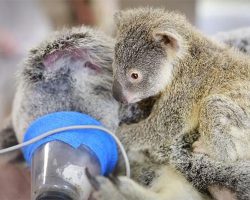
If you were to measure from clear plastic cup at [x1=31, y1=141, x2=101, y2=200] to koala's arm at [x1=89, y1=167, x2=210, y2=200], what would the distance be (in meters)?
0.05

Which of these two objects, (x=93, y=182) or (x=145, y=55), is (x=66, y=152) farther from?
(x=145, y=55)

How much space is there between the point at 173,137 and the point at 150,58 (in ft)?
0.79

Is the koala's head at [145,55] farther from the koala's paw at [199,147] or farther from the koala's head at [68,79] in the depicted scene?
the koala's paw at [199,147]

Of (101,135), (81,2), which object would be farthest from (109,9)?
(101,135)

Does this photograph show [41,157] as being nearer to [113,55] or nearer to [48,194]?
[48,194]

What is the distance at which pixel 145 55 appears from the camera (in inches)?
53.0

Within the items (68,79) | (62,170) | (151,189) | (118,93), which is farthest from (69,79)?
(151,189)

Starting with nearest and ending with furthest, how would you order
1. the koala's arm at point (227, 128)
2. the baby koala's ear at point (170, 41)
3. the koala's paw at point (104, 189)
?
the koala's paw at point (104, 189) < the koala's arm at point (227, 128) < the baby koala's ear at point (170, 41)

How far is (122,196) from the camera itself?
111 cm

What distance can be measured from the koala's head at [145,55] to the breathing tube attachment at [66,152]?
14 centimetres

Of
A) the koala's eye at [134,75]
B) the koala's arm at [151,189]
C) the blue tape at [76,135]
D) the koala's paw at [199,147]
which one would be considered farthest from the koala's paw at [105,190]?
the koala's eye at [134,75]

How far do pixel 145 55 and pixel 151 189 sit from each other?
388 mm

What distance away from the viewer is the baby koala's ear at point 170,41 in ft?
4.30

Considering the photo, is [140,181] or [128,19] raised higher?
[128,19]
